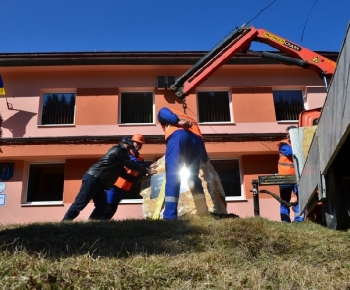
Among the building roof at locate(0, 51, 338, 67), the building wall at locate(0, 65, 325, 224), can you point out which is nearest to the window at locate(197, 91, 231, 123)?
the building wall at locate(0, 65, 325, 224)

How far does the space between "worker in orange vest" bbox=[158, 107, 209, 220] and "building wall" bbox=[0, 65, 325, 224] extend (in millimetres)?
6116

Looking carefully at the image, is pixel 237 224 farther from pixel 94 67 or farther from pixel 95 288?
Answer: pixel 94 67

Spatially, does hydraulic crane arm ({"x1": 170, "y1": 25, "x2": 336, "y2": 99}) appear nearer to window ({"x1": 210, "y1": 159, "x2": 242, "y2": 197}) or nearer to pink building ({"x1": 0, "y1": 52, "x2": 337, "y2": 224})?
pink building ({"x1": 0, "y1": 52, "x2": 337, "y2": 224})

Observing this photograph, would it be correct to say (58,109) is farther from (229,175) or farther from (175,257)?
(175,257)

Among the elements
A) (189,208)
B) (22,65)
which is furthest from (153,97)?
(189,208)

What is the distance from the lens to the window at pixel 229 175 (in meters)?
12.5

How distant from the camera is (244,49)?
8938mm

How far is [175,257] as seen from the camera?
2.97 m

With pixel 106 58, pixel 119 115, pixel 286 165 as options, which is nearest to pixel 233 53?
pixel 286 165

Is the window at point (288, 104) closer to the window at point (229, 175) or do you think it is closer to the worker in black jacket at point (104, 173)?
the window at point (229, 175)

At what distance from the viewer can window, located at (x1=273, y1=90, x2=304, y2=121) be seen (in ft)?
43.3

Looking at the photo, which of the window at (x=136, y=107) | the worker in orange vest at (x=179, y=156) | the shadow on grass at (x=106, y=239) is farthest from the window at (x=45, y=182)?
the shadow on grass at (x=106, y=239)

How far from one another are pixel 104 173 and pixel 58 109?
678 centimetres

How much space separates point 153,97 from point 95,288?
11272 millimetres
